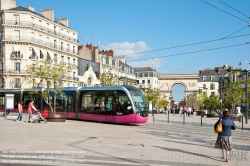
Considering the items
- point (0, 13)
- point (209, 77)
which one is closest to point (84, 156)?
point (0, 13)

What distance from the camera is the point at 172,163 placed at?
27.4 ft

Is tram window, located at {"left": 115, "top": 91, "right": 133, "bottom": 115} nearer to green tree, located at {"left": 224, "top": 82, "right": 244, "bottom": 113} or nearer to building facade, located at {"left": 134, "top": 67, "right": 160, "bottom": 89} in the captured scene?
green tree, located at {"left": 224, "top": 82, "right": 244, "bottom": 113}

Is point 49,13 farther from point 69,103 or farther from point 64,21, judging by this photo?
point 69,103

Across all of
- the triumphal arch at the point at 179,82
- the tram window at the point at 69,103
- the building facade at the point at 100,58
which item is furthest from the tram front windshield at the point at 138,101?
the triumphal arch at the point at 179,82

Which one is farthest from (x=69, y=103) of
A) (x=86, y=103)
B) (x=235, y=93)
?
(x=235, y=93)

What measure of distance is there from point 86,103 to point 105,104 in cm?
221

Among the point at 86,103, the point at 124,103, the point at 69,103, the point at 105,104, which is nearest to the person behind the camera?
the point at 124,103

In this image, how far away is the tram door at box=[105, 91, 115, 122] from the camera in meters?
21.8

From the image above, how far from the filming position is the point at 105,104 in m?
22.4

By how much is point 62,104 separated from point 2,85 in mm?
27771

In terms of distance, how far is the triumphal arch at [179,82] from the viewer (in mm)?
97438

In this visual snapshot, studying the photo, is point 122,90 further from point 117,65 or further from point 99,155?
point 117,65

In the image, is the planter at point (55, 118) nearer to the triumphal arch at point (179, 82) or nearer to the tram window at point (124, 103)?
the tram window at point (124, 103)

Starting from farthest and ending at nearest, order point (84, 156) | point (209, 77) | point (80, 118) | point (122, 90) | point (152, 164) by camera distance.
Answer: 1. point (209, 77)
2. point (80, 118)
3. point (122, 90)
4. point (84, 156)
5. point (152, 164)
